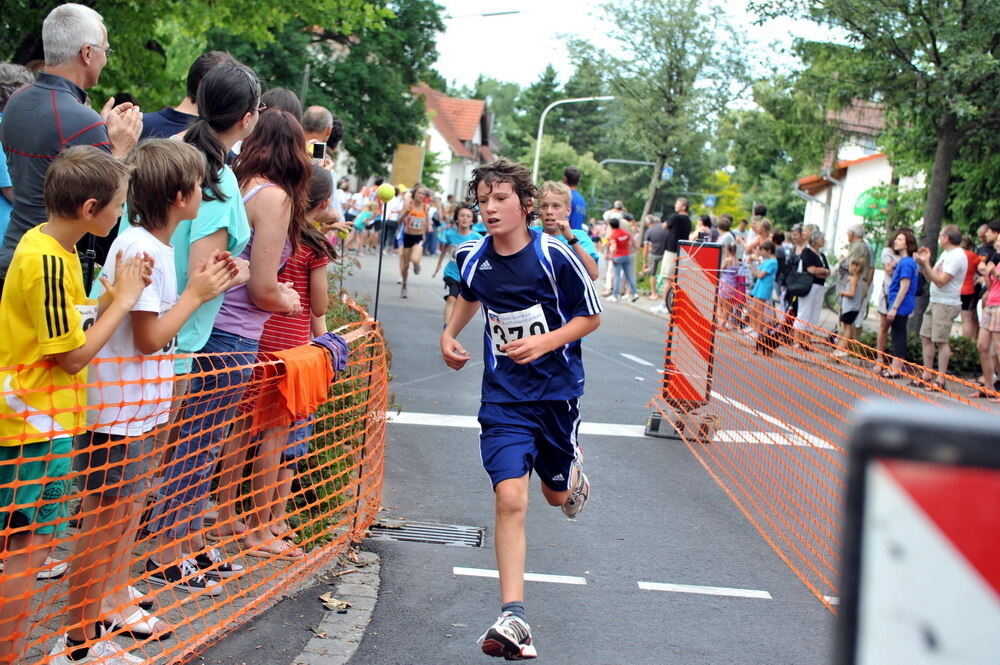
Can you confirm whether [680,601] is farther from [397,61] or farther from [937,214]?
[397,61]

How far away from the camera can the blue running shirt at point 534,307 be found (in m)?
4.86

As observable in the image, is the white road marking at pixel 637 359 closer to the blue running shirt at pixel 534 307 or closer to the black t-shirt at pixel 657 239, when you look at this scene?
the blue running shirt at pixel 534 307

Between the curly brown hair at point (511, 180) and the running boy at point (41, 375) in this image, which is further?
the curly brown hair at point (511, 180)

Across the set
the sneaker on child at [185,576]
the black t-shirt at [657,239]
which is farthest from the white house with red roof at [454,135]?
the sneaker on child at [185,576]

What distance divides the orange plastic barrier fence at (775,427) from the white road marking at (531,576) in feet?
3.90

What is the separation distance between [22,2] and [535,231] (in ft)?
40.3

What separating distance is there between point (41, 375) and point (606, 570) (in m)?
3.27

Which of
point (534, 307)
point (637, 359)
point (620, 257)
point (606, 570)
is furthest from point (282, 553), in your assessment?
point (620, 257)

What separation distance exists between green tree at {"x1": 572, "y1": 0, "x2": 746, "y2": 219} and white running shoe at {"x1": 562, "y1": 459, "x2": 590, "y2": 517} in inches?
1448

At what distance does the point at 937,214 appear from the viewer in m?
18.4

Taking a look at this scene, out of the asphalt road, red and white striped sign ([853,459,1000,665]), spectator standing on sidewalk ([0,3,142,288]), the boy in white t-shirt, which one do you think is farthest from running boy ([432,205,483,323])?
red and white striped sign ([853,459,1000,665])

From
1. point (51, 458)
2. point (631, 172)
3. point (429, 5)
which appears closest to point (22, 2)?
point (51, 458)

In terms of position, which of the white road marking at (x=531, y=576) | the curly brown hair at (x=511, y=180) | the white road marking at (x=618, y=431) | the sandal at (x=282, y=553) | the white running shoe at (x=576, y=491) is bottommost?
the white road marking at (x=618, y=431)

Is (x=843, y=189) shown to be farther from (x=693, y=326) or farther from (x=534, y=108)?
(x=534, y=108)
